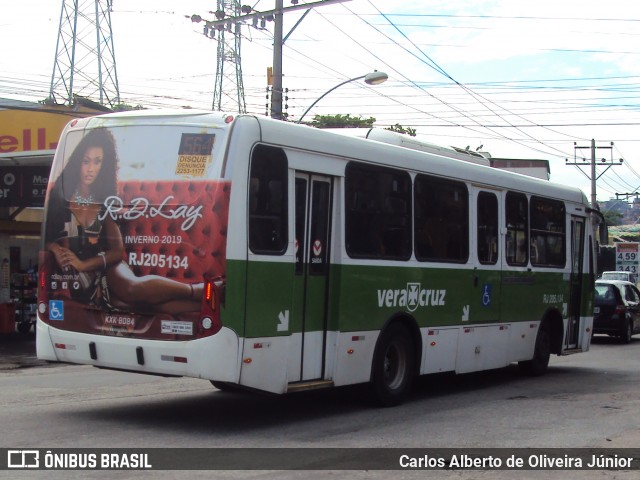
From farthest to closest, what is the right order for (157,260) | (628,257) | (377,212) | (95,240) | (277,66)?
(628,257) < (277,66) < (377,212) < (95,240) < (157,260)

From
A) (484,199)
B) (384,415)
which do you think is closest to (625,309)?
(484,199)

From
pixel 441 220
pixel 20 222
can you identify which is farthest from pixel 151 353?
pixel 20 222

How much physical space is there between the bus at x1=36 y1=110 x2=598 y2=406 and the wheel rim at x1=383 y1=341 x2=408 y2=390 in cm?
3

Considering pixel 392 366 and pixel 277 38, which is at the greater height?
pixel 277 38

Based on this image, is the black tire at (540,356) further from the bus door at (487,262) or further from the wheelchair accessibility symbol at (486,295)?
the wheelchair accessibility symbol at (486,295)

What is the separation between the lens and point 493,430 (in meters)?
10.1

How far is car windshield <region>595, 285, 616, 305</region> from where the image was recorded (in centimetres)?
2522

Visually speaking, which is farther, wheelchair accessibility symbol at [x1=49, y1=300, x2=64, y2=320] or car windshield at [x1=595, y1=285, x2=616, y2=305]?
car windshield at [x1=595, y1=285, x2=616, y2=305]

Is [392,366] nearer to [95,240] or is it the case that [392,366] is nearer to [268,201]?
[268,201]

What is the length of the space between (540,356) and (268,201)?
321 inches

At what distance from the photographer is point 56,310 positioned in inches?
389

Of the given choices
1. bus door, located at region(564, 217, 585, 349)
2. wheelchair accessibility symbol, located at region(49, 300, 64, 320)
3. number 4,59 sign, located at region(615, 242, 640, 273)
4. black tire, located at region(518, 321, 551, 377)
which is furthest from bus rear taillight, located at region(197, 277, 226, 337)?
number 4,59 sign, located at region(615, 242, 640, 273)

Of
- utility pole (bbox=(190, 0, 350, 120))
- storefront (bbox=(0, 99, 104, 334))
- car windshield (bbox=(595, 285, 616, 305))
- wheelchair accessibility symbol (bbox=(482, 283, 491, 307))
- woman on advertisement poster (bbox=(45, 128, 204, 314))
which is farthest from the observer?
car windshield (bbox=(595, 285, 616, 305))

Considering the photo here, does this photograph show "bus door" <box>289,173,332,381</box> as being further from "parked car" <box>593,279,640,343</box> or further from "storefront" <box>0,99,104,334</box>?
"parked car" <box>593,279,640,343</box>
